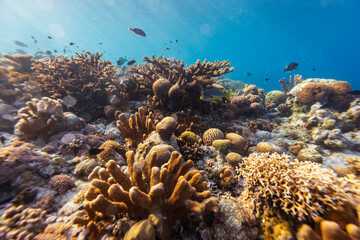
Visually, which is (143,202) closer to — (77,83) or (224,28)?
(77,83)

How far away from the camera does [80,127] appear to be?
428 cm

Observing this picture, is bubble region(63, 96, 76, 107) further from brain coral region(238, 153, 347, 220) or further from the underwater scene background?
brain coral region(238, 153, 347, 220)

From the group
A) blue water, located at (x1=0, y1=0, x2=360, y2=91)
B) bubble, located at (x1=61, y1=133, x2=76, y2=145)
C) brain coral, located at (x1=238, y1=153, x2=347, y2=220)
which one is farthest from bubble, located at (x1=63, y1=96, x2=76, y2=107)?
blue water, located at (x1=0, y1=0, x2=360, y2=91)

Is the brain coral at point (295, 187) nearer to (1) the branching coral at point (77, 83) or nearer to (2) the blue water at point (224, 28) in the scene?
(1) the branching coral at point (77, 83)

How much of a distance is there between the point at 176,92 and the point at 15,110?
5096 mm

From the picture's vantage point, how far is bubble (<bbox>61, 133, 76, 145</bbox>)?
3.48 m

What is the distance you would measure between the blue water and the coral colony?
19077 millimetres

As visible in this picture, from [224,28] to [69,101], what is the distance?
10690 cm

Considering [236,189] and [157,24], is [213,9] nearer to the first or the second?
[157,24]

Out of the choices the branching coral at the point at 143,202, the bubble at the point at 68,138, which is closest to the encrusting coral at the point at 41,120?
the bubble at the point at 68,138

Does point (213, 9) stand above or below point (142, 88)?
above

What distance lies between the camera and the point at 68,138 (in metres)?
3.56

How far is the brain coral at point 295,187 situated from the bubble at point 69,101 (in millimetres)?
6045

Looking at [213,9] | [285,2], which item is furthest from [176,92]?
[213,9]
